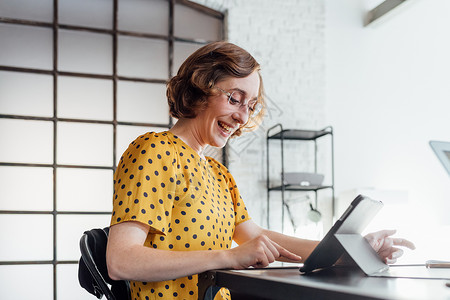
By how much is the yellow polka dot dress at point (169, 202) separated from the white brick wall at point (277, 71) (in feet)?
9.25

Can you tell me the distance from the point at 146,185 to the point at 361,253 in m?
0.53

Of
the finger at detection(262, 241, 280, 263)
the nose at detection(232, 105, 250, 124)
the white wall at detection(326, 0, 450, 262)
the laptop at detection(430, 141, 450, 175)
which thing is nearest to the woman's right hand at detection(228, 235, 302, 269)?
the finger at detection(262, 241, 280, 263)

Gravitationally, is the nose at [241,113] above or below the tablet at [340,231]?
above

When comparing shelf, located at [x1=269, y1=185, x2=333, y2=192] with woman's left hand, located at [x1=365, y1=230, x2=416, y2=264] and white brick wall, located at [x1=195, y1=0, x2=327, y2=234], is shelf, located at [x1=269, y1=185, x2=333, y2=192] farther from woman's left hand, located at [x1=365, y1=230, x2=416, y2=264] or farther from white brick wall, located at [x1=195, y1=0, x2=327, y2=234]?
woman's left hand, located at [x1=365, y1=230, x2=416, y2=264]

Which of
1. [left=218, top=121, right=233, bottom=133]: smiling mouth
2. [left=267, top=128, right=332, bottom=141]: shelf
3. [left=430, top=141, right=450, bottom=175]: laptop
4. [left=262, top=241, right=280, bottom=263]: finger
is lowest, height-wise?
[left=262, top=241, right=280, bottom=263]: finger

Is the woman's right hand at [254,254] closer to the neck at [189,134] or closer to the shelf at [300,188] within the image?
the neck at [189,134]

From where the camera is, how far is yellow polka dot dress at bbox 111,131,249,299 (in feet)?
4.33

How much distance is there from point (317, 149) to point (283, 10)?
4.07 feet

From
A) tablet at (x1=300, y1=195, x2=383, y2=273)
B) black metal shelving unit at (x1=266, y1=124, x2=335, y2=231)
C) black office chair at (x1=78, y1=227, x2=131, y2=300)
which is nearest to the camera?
tablet at (x1=300, y1=195, x2=383, y2=273)

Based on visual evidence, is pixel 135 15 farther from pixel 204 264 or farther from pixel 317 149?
pixel 204 264

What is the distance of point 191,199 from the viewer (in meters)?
1.45

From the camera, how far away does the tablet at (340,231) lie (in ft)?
3.68

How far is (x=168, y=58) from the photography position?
4496 millimetres

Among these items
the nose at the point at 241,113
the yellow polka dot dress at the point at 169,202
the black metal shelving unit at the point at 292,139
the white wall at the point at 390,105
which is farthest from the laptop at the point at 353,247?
the white wall at the point at 390,105
